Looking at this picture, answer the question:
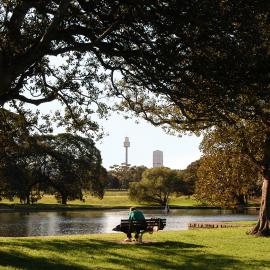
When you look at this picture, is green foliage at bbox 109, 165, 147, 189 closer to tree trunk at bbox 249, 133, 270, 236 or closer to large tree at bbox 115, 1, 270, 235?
tree trunk at bbox 249, 133, 270, 236

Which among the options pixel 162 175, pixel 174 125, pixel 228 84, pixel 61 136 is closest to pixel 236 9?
pixel 228 84

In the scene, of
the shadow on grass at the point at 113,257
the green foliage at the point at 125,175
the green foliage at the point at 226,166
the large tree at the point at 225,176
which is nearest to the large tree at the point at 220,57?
the shadow on grass at the point at 113,257

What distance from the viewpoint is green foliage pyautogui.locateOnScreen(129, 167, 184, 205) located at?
3634 inches

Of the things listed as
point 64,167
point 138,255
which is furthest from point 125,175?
point 138,255

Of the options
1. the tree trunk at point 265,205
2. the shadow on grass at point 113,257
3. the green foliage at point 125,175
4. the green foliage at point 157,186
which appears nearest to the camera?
the shadow on grass at point 113,257

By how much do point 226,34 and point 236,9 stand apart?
0.62 m

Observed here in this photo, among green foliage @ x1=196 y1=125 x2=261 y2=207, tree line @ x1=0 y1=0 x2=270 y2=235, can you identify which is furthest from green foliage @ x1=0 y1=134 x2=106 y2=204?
tree line @ x1=0 y1=0 x2=270 y2=235

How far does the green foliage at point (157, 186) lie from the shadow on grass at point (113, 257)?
73.5m

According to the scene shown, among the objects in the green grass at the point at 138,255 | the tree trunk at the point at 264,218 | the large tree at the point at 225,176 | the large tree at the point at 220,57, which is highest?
the large tree at the point at 220,57

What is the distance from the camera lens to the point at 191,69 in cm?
1234

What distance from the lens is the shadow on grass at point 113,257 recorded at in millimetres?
13492

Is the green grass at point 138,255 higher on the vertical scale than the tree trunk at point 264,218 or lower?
lower

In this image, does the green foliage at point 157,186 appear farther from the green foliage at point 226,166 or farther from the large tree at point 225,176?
the large tree at point 225,176

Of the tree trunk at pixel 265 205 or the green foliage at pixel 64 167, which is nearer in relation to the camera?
the tree trunk at pixel 265 205
